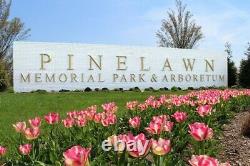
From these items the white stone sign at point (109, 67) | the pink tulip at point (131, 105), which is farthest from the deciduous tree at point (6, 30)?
the pink tulip at point (131, 105)

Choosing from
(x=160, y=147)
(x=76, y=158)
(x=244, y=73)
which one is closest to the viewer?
(x=76, y=158)

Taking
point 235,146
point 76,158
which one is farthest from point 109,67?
point 76,158

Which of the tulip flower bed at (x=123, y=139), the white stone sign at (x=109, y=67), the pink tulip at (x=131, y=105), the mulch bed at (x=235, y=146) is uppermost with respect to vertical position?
the white stone sign at (x=109, y=67)

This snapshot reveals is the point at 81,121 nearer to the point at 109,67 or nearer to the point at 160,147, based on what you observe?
the point at 160,147

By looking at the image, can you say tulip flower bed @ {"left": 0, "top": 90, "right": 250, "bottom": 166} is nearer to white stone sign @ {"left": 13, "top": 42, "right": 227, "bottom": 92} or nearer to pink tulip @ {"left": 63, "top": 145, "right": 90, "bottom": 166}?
pink tulip @ {"left": 63, "top": 145, "right": 90, "bottom": 166}

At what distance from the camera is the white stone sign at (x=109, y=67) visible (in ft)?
84.1

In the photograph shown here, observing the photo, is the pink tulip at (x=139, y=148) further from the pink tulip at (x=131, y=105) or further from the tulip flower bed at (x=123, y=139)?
the pink tulip at (x=131, y=105)

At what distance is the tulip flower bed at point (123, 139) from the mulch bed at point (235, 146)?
Result: 0.14 metres

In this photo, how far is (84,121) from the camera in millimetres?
5270

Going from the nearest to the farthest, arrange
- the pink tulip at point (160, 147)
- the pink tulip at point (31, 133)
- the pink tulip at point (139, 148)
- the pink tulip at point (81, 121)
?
the pink tulip at point (139, 148) < the pink tulip at point (160, 147) < the pink tulip at point (31, 133) < the pink tulip at point (81, 121)

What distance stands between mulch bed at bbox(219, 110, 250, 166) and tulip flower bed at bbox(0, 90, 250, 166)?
143 mm

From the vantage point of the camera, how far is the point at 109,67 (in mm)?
28000

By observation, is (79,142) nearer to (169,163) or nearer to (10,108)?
(169,163)

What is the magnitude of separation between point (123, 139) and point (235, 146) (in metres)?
2.92
